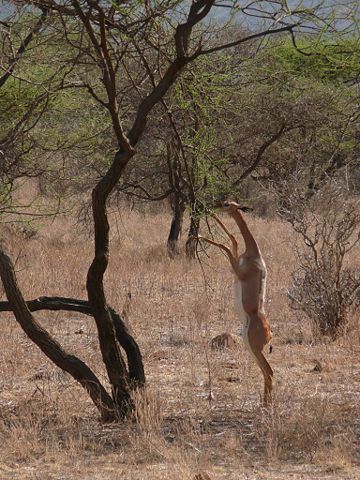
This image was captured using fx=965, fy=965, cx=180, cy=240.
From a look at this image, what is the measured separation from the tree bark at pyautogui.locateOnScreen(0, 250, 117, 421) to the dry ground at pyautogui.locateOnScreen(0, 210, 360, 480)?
0.19 meters

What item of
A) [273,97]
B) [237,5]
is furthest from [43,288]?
[237,5]

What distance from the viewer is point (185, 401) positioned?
290 inches

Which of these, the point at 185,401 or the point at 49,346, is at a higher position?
the point at 49,346

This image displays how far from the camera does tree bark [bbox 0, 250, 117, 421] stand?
6.64m

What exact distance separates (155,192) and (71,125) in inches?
242

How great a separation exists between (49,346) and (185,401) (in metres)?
1.27

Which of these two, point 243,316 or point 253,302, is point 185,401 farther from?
point 253,302

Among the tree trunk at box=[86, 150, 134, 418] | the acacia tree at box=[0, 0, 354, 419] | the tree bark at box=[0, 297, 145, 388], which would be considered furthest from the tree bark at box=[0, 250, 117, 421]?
the tree bark at box=[0, 297, 145, 388]

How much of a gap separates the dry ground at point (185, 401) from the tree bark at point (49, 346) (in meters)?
0.19

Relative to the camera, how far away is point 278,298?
12.5 meters

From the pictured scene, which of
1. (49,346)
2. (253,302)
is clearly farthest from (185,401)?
(49,346)

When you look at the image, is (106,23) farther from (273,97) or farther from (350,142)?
(350,142)

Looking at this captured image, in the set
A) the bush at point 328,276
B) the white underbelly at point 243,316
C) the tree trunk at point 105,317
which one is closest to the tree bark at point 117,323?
the tree trunk at point 105,317

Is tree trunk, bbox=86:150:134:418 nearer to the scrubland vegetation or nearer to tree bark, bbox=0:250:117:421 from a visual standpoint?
the scrubland vegetation
